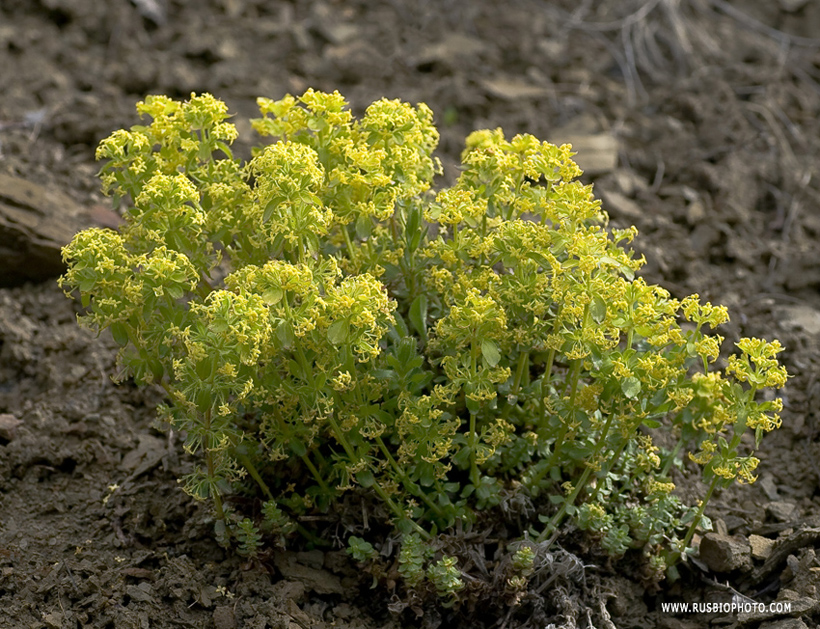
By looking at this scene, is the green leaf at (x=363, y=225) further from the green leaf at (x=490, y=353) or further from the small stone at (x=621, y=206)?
the small stone at (x=621, y=206)

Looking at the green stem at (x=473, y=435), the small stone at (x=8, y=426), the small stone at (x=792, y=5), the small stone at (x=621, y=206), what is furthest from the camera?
the small stone at (x=792, y=5)

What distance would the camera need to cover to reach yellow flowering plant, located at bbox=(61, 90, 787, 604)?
2.66m

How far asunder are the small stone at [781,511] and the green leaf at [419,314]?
1533mm

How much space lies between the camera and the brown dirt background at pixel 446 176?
306cm

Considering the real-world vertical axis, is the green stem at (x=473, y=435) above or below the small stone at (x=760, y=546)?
above

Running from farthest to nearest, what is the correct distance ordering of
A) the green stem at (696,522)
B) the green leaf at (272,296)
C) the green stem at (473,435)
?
the green stem at (696,522) → the green stem at (473,435) → the green leaf at (272,296)

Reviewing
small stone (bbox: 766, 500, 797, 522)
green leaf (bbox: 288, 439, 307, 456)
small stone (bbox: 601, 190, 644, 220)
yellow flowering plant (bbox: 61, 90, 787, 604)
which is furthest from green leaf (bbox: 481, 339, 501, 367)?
small stone (bbox: 601, 190, 644, 220)

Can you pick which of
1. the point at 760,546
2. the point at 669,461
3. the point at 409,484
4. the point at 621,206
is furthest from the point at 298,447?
the point at 621,206

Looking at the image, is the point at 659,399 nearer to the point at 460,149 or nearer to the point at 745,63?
the point at 460,149

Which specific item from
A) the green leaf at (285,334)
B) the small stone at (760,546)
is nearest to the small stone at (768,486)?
the small stone at (760,546)

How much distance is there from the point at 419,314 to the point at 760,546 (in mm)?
1474

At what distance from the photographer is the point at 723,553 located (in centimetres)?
317

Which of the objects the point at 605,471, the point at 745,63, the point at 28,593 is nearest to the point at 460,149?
the point at 745,63

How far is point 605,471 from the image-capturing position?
9.89ft
